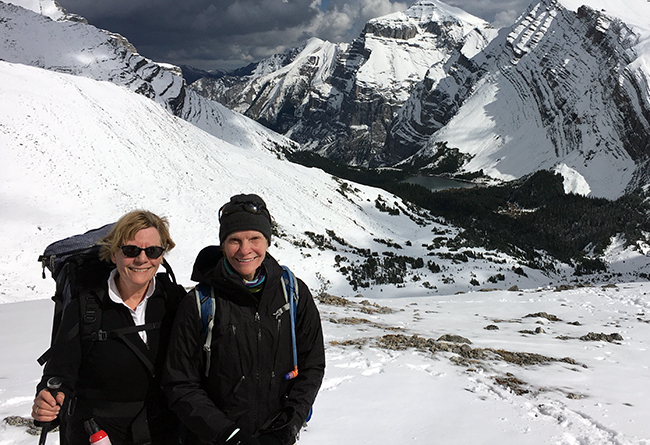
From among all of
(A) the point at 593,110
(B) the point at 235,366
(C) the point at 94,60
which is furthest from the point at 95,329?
(A) the point at 593,110

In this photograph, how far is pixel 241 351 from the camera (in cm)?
330

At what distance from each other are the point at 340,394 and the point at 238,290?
4642 mm

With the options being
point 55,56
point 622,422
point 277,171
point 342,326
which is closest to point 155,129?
point 277,171

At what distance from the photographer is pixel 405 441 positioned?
545 centimetres

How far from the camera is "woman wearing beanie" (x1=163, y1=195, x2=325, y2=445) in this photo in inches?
124

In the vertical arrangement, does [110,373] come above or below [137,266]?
below

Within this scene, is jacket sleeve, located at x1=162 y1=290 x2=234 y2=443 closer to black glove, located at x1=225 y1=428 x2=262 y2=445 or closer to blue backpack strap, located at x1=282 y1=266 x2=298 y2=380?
black glove, located at x1=225 y1=428 x2=262 y2=445

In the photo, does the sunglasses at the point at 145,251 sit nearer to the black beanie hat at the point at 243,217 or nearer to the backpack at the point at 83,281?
the backpack at the point at 83,281

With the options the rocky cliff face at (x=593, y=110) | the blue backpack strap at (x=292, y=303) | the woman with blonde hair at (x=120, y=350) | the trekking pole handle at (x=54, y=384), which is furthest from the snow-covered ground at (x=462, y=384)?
the rocky cliff face at (x=593, y=110)

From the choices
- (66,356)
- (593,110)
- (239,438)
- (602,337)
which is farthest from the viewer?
(593,110)

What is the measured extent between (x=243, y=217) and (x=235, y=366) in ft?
4.33

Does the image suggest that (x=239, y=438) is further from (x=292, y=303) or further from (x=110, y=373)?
(x=110, y=373)

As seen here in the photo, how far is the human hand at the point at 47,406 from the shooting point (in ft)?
10.4

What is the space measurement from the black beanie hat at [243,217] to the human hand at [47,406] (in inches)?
74.2
